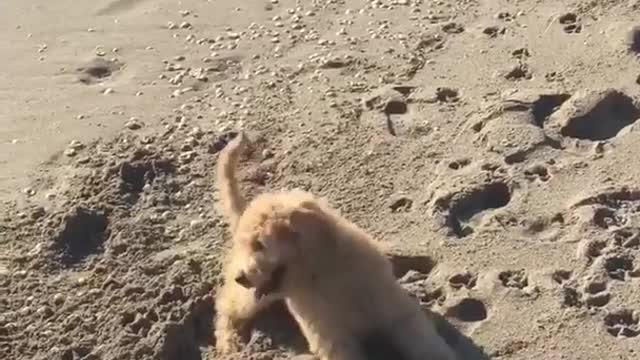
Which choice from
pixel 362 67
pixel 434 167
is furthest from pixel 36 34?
pixel 434 167

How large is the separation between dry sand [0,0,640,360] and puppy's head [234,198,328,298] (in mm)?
571

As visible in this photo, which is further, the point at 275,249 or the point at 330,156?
the point at 330,156

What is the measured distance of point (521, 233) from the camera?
15.3 feet

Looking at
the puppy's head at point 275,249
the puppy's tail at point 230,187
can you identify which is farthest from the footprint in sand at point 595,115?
the puppy's head at point 275,249

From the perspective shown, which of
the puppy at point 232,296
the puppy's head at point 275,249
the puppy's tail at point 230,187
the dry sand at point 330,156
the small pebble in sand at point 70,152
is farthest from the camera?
the small pebble in sand at point 70,152

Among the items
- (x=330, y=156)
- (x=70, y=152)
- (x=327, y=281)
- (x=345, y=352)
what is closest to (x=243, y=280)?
(x=327, y=281)

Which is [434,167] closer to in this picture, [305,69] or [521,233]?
[521,233]

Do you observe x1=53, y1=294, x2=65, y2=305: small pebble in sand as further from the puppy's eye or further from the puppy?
the puppy's eye

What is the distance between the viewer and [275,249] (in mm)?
3811

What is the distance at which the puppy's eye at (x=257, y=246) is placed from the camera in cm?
382

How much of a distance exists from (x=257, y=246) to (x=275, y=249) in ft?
0.19

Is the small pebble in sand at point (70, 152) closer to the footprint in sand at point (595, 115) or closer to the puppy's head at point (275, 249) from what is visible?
the puppy's head at point (275, 249)

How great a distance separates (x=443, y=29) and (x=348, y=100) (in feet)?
2.32

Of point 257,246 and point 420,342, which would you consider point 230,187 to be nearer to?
point 257,246
